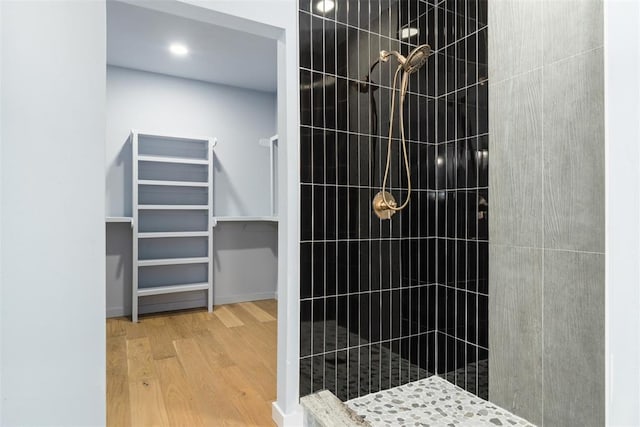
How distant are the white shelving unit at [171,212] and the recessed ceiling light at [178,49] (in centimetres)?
73

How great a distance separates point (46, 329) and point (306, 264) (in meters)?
0.98

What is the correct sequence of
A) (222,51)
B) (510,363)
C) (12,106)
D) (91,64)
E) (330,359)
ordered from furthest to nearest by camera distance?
1. (222,51)
2. (330,359)
3. (510,363)
4. (91,64)
5. (12,106)

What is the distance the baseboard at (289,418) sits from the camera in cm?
159

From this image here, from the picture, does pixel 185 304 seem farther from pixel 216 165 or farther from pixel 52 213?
pixel 52 213

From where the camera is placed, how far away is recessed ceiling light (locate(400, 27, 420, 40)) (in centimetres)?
194

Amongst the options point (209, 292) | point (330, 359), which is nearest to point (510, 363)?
point (330, 359)

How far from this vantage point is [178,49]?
2.96 metres

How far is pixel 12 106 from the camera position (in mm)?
1037

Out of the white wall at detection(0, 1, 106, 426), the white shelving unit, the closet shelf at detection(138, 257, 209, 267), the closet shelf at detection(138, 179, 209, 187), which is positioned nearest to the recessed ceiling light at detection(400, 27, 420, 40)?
the white wall at detection(0, 1, 106, 426)

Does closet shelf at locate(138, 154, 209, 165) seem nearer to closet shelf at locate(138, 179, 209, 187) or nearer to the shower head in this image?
closet shelf at locate(138, 179, 209, 187)

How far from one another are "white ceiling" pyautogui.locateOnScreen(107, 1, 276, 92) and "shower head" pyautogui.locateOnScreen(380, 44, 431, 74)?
1.38m

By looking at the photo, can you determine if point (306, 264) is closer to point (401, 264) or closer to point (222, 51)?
point (401, 264)
